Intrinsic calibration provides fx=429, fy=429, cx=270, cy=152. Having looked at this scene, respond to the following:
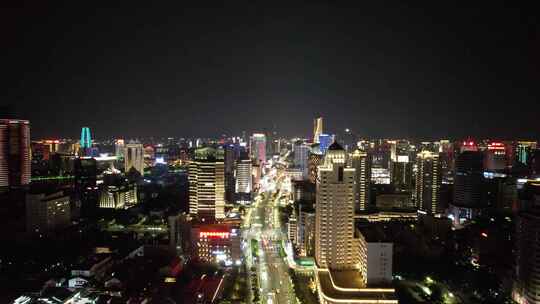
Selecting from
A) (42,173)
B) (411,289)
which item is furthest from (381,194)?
(42,173)

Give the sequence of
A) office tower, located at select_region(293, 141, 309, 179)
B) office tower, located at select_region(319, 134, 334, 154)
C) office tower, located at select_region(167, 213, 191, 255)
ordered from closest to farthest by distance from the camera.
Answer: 1. office tower, located at select_region(167, 213, 191, 255)
2. office tower, located at select_region(319, 134, 334, 154)
3. office tower, located at select_region(293, 141, 309, 179)

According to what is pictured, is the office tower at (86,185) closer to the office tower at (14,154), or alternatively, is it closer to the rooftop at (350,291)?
the office tower at (14,154)

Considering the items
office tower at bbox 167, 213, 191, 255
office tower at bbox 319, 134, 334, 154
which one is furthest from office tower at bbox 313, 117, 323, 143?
office tower at bbox 167, 213, 191, 255

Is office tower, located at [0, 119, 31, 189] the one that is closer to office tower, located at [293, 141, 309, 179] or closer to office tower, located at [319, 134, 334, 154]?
office tower, located at [293, 141, 309, 179]

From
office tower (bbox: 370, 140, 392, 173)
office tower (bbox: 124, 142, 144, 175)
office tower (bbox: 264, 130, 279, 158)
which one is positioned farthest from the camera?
office tower (bbox: 264, 130, 279, 158)

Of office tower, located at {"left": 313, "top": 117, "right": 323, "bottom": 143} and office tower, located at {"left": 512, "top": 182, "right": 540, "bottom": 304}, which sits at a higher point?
office tower, located at {"left": 313, "top": 117, "right": 323, "bottom": 143}

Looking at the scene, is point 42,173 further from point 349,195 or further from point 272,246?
point 349,195

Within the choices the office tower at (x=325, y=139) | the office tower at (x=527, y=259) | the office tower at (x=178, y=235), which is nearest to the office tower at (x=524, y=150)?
the office tower at (x=325, y=139)
